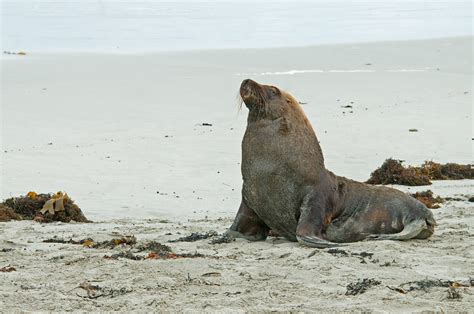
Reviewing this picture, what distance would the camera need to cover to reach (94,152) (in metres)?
12.4

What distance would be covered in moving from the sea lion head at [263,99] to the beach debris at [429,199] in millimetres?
2238

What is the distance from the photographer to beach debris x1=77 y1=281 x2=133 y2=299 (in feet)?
16.5

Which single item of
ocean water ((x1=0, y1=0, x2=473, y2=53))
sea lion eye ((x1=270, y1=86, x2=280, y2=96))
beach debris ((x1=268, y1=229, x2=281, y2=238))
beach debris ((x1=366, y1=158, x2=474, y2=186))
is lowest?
beach debris ((x1=268, y1=229, x2=281, y2=238))

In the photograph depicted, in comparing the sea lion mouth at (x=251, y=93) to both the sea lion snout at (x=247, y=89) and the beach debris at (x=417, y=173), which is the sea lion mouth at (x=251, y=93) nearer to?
the sea lion snout at (x=247, y=89)

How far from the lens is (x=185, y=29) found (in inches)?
1558

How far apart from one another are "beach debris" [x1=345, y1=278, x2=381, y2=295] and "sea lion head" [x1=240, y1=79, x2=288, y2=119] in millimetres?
2113

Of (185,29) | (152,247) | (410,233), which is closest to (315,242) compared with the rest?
(410,233)

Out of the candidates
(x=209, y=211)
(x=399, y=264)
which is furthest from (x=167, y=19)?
(x=399, y=264)

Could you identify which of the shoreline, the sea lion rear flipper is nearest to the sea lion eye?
the sea lion rear flipper

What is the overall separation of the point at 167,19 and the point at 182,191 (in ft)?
124

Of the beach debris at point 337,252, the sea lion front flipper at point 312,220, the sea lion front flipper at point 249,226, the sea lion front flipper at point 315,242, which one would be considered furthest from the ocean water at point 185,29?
the beach debris at point 337,252

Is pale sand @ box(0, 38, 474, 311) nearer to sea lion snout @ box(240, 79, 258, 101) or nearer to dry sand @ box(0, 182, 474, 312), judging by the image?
dry sand @ box(0, 182, 474, 312)

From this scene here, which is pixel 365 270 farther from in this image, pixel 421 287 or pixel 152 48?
pixel 152 48

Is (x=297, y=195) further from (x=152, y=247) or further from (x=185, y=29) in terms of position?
(x=185, y=29)
